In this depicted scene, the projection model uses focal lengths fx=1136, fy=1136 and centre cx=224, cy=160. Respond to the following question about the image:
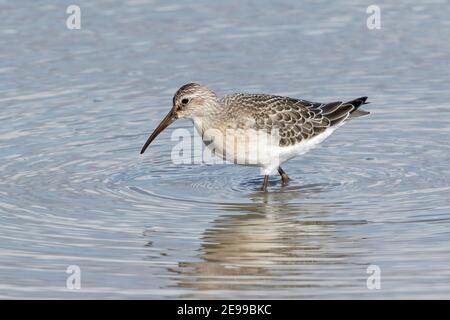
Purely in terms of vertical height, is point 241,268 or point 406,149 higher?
point 406,149

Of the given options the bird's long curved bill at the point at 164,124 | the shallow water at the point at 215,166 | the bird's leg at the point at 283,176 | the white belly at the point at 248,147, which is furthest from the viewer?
the bird's leg at the point at 283,176

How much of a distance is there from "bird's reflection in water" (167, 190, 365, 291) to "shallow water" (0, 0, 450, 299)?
0.03 m

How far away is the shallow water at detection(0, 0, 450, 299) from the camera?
12.1 metres

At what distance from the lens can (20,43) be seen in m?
20.2

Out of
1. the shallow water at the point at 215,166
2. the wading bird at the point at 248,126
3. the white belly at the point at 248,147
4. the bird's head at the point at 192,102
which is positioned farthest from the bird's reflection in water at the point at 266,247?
the bird's head at the point at 192,102

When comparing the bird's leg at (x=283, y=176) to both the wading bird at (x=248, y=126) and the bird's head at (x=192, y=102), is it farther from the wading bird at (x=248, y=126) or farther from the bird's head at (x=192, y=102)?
the bird's head at (x=192, y=102)

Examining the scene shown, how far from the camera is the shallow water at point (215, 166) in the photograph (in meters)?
12.1

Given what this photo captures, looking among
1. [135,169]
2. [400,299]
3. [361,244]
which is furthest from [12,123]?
[400,299]

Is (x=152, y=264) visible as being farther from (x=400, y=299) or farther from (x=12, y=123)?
(x=12, y=123)

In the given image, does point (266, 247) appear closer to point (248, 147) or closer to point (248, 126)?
point (248, 147)

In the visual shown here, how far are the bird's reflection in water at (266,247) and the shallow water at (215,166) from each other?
0.03 metres

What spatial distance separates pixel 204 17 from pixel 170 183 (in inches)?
258

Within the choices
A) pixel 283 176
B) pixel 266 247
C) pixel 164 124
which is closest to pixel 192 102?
pixel 164 124

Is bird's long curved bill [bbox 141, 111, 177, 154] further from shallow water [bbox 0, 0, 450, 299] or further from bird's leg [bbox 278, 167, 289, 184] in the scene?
bird's leg [bbox 278, 167, 289, 184]
